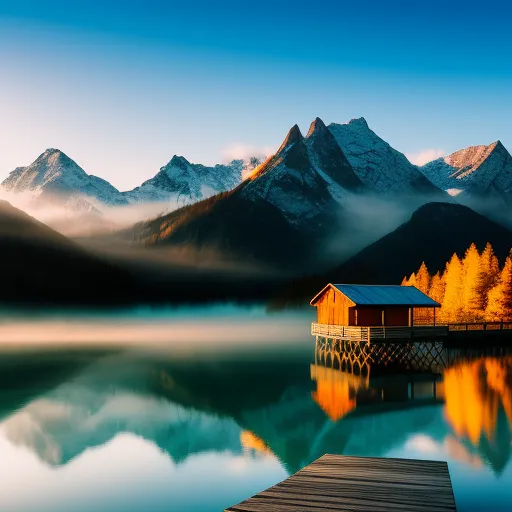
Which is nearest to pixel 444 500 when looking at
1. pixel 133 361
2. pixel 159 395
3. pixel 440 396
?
pixel 440 396

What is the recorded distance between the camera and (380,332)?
57438mm

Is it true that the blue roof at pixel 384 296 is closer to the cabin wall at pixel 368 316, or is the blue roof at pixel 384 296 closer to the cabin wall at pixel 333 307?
the cabin wall at pixel 333 307

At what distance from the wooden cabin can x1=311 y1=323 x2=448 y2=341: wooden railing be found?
1704 millimetres

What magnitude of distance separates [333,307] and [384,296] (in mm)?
5904

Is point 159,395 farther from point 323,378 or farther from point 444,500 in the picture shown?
point 444,500

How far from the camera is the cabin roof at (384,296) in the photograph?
61188mm

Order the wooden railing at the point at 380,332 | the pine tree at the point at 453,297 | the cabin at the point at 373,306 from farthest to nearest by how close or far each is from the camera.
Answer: the pine tree at the point at 453,297 → the cabin at the point at 373,306 → the wooden railing at the point at 380,332

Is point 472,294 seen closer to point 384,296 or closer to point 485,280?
point 485,280

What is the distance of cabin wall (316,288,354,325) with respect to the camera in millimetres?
62697

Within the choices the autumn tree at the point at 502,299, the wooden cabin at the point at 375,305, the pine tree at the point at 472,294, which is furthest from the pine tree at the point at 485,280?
the wooden cabin at the point at 375,305

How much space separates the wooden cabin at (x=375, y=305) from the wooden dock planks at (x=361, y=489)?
126ft

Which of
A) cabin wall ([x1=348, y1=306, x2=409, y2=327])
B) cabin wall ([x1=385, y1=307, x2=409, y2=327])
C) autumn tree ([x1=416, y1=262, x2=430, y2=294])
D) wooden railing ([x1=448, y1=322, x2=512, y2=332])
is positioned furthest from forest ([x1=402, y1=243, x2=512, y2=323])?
cabin wall ([x1=348, y1=306, x2=409, y2=327])

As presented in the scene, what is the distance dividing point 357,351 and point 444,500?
49113 mm

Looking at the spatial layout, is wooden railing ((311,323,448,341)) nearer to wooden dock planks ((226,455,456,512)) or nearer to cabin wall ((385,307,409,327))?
cabin wall ((385,307,409,327))
